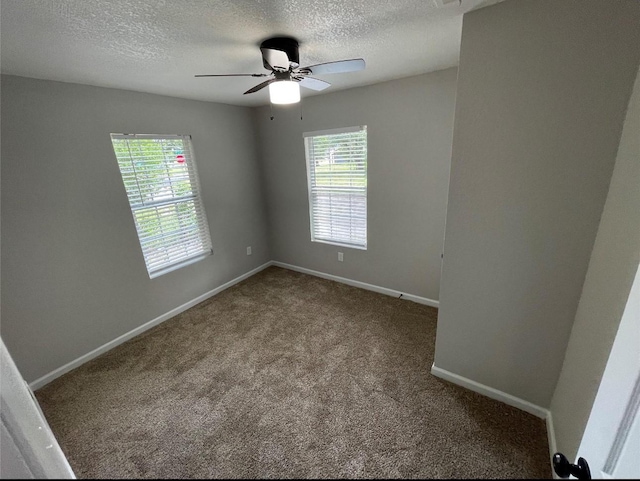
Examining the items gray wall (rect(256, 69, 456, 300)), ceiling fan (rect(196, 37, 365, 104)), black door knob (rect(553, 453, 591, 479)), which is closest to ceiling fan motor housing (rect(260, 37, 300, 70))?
ceiling fan (rect(196, 37, 365, 104))

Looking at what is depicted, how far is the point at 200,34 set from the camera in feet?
4.12

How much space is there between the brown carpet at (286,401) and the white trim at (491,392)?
0.07 meters

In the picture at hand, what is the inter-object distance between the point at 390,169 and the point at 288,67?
56.4 inches

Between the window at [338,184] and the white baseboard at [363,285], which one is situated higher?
the window at [338,184]

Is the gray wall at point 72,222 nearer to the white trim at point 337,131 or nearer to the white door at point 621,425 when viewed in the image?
the white trim at point 337,131

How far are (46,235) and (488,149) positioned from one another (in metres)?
2.88

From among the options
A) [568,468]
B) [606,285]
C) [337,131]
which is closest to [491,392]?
[606,285]

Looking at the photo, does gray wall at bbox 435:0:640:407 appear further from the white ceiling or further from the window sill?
the window sill

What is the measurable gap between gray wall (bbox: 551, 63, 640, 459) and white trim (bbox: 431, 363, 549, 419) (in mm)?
315

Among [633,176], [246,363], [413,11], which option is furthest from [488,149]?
[246,363]

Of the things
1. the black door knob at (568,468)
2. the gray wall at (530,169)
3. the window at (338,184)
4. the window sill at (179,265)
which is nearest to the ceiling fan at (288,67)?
the gray wall at (530,169)

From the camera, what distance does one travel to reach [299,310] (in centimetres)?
273

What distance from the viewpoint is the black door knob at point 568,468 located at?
1.32 feet

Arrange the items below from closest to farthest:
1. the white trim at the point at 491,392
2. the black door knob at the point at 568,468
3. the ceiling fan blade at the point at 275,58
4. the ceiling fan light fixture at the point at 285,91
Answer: the black door knob at the point at 568,468, the ceiling fan blade at the point at 275,58, the white trim at the point at 491,392, the ceiling fan light fixture at the point at 285,91
